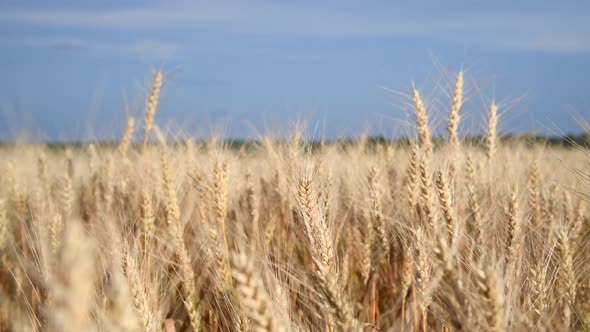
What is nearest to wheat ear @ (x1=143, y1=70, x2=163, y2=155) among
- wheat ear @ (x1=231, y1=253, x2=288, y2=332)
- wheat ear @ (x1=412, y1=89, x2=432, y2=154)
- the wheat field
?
the wheat field

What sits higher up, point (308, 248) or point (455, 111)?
point (455, 111)

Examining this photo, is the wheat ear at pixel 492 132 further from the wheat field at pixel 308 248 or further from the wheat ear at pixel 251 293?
the wheat ear at pixel 251 293

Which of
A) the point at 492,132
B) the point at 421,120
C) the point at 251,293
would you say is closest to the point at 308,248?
the point at 421,120

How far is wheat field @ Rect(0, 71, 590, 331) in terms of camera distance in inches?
56.1

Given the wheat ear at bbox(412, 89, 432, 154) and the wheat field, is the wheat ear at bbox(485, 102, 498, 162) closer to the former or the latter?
the wheat field

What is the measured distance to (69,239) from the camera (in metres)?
0.83

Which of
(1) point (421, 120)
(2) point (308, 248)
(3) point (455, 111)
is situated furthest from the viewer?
(3) point (455, 111)

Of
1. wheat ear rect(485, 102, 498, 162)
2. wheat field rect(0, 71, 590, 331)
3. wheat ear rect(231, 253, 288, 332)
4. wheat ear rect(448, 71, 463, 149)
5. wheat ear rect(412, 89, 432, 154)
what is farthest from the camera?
wheat ear rect(485, 102, 498, 162)

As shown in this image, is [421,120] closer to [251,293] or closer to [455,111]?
[455,111]

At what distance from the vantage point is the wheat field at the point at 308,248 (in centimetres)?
142

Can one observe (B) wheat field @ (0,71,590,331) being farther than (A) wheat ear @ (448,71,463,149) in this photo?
No

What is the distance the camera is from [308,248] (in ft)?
8.16

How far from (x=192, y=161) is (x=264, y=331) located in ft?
10.3

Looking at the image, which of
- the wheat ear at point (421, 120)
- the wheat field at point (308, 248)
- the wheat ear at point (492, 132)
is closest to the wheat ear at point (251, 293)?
the wheat field at point (308, 248)
